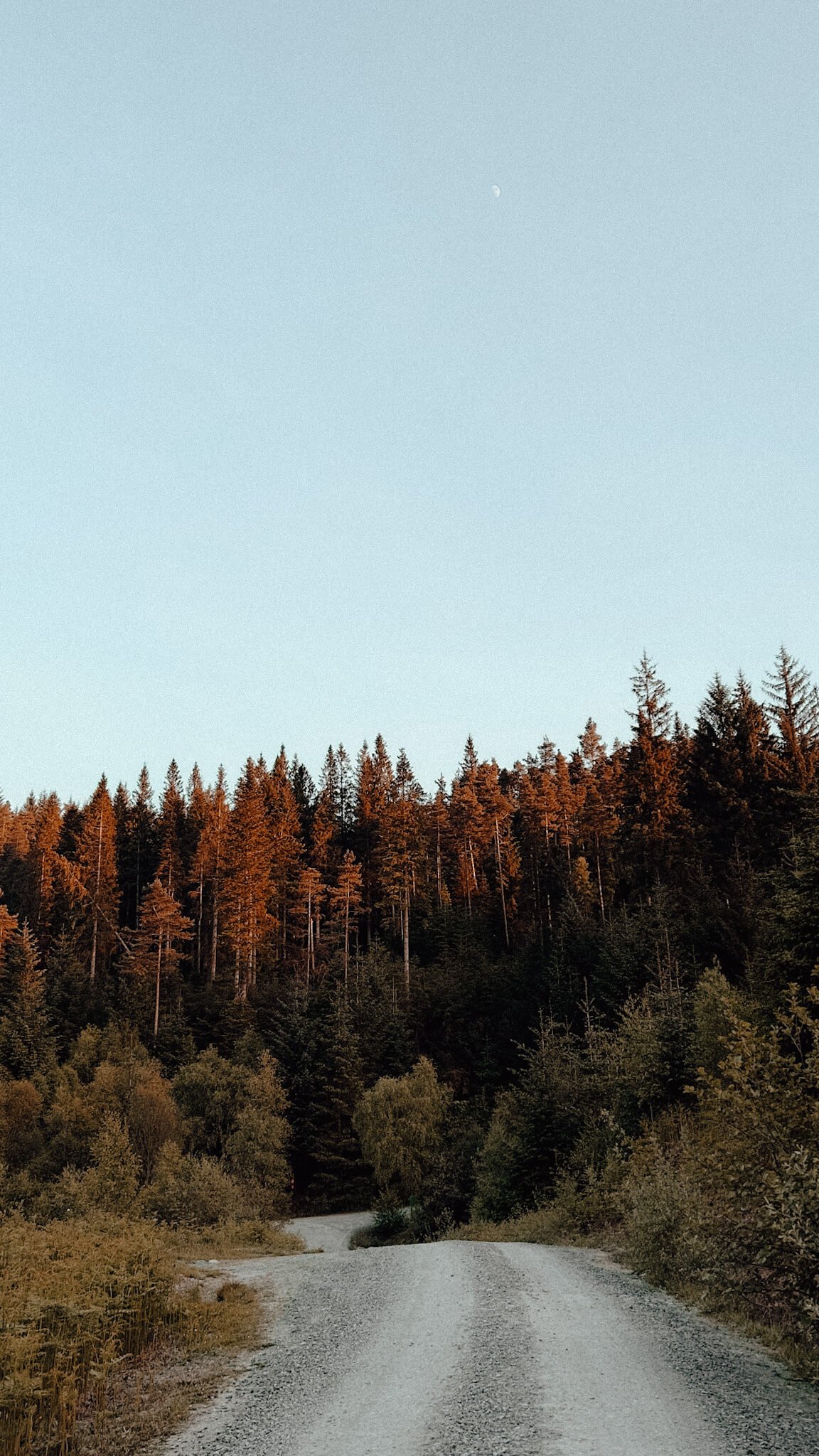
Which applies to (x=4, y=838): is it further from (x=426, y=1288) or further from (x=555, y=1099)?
(x=426, y=1288)

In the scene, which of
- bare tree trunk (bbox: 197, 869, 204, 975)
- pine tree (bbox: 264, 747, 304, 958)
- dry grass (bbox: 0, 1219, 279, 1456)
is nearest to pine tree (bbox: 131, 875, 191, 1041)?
bare tree trunk (bbox: 197, 869, 204, 975)

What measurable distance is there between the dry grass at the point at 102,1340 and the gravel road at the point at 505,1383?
652 millimetres

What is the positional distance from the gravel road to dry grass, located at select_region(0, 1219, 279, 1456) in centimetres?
65

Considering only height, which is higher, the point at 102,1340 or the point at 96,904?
the point at 96,904

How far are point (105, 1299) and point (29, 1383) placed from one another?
13.6 ft

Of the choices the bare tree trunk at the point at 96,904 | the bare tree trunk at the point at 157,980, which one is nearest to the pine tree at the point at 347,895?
the bare tree trunk at the point at 157,980

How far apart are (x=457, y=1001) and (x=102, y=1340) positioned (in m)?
62.9

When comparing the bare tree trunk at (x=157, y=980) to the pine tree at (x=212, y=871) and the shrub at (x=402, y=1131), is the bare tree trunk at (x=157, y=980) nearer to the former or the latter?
the pine tree at (x=212, y=871)

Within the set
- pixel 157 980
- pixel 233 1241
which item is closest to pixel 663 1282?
pixel 233 1241

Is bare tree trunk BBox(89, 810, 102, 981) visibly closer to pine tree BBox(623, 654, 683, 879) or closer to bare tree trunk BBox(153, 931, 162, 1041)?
bare tree trunk BBox(153, 931, 162, 1041)

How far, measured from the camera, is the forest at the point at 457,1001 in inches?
641

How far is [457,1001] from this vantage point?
72375mm

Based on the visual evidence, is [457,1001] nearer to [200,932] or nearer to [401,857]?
[401,857]

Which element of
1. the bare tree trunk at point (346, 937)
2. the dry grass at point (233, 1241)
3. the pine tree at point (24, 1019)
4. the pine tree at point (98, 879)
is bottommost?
the dry grass at point (233, 1241)
